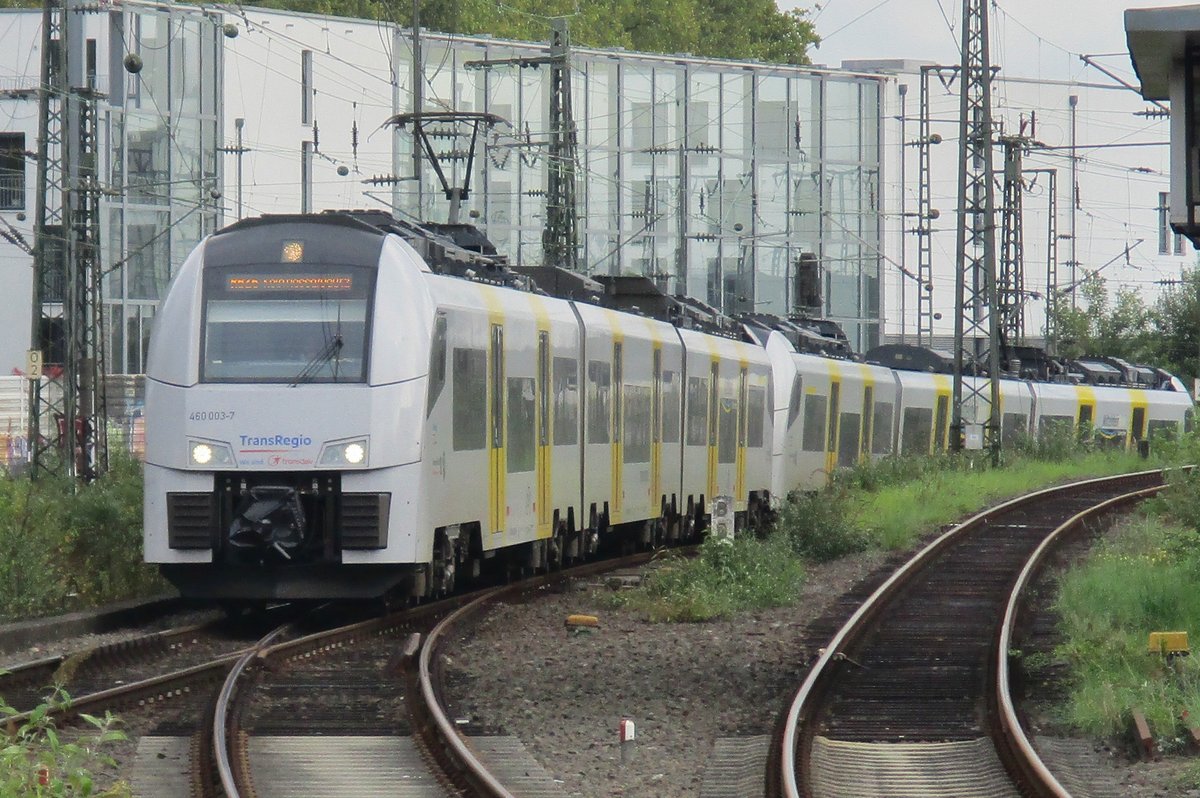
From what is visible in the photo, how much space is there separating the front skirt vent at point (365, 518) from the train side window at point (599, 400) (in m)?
6.17

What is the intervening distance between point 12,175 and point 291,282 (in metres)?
37.2

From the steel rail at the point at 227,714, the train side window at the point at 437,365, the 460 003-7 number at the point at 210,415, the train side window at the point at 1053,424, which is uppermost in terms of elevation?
the train side window at the point at 437,365

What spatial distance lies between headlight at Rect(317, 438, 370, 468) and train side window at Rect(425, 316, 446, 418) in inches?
23.2

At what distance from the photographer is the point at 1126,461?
4534 centimetres

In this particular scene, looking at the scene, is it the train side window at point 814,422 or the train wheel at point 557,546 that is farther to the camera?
the train side window at point 814,422

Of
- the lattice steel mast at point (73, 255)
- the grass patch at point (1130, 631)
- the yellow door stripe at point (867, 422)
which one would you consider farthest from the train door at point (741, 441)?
the lattice steel mast at point (73, 255)

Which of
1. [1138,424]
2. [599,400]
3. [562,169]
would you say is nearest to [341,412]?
[599,400]

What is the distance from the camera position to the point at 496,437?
1752cm

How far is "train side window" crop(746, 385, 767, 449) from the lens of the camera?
29312 mm

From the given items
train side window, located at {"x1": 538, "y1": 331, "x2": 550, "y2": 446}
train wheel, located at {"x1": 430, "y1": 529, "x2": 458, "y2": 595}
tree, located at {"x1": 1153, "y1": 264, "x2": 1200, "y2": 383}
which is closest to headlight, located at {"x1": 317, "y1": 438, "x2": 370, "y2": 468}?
train wheel, located at {"x1": 430, "y1": 529, "x2": 458, "y2": 595}

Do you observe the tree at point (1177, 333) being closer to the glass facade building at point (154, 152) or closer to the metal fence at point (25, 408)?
the glass facade building at point (154, 152)

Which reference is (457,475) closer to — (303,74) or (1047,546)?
(1047,546)

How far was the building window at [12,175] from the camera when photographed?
163 ft

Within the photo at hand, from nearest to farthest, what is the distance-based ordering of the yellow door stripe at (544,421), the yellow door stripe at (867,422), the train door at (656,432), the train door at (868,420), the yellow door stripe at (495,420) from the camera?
the yellow door stripe at (495,420) → the yellow door stripe at (544,421) → the train door at (656,432) → the yellow door stripe at (867,422) → the train door at (868,420)
